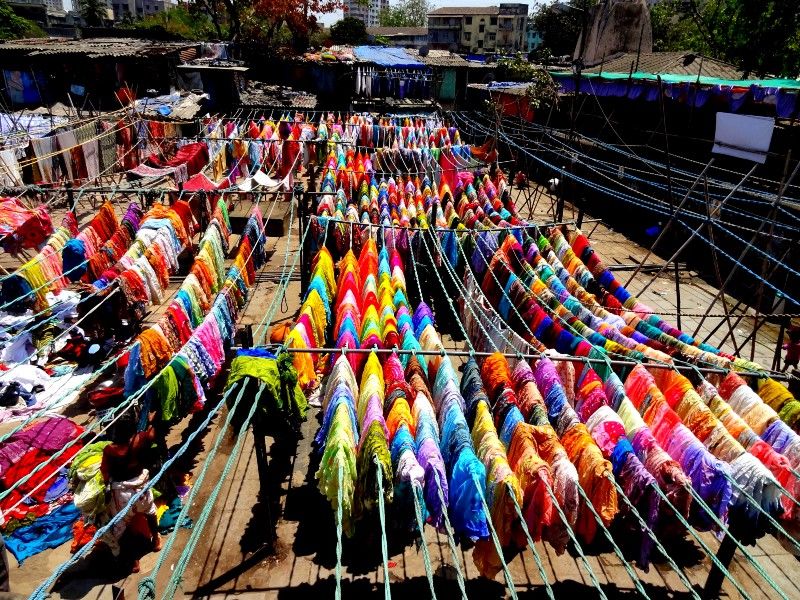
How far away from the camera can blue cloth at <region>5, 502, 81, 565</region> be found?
7.20 meters

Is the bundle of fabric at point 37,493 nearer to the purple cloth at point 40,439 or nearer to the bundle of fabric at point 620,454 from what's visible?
the purple cloth at point 40,439

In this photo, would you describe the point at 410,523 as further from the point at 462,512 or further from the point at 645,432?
the point at 645,432

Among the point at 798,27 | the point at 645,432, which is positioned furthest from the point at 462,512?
the point at 798,27

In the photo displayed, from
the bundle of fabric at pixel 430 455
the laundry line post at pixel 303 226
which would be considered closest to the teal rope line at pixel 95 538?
the bundle of fabric at pixel 430 455

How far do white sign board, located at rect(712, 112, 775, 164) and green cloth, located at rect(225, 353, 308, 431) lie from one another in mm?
10781

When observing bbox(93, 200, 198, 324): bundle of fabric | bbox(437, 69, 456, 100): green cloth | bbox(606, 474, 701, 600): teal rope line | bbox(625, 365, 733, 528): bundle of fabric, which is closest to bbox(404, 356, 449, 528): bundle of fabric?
bbox(606, 474, 701, 600): teal rope line

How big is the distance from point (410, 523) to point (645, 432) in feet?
9.59

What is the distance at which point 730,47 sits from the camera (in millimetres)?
27703

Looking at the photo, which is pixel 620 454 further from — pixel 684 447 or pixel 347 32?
pixel 347 32

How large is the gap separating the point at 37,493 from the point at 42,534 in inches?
34.5

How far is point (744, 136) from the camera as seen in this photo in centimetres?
1190

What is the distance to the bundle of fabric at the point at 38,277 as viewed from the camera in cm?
928

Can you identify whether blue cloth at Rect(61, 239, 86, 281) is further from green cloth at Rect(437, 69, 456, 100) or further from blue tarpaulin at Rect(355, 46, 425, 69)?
green cloth at Rect(437, 69, 456, 100)

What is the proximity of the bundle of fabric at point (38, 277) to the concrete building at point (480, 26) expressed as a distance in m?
94.8
